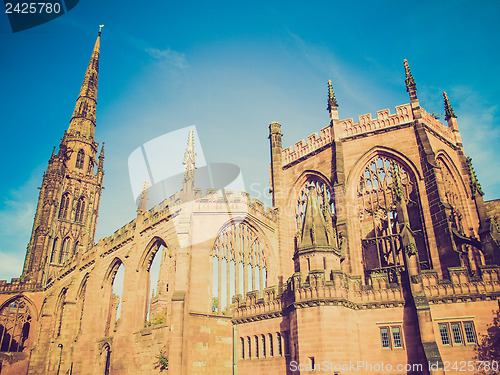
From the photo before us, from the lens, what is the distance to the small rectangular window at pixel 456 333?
57.3 ft

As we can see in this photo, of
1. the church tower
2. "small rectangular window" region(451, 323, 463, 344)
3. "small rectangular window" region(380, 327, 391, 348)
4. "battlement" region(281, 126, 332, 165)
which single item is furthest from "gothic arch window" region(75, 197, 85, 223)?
"small rectangular window" region(451, 323, 463, 344)

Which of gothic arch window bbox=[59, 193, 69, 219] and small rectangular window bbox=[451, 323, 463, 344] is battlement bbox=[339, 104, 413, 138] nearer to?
small rectangular window bbox=[451, 323, 463, 344]

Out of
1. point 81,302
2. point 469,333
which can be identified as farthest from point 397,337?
point 81,302

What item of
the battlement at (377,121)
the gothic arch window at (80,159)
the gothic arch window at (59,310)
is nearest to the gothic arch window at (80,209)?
the gothic arch window at (80,159)

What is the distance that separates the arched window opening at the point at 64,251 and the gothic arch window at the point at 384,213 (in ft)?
132

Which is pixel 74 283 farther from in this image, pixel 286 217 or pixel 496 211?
pixel 496 211

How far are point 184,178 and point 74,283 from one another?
1965cm

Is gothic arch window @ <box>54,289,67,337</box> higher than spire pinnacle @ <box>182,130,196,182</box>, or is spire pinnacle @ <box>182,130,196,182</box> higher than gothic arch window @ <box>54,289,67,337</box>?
spire pinnacle @ <box>182,130,196,182</box>

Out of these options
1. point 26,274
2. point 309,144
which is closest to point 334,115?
point 309,144

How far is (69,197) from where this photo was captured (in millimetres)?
57500

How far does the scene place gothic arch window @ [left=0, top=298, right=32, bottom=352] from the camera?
41031mm

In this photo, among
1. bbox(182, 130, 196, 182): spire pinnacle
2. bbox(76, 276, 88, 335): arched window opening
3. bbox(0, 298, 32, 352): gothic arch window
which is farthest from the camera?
bbox(0, 298, 32, 352): gothic arch window

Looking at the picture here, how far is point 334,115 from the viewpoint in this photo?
1164 inches

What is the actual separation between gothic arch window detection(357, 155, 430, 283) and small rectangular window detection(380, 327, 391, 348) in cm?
451
